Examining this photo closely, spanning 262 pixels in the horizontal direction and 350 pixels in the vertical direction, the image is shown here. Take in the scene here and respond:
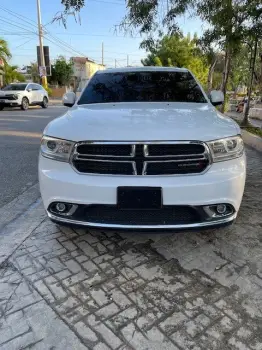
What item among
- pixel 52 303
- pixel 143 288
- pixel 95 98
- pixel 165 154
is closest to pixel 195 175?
pixel 165 154

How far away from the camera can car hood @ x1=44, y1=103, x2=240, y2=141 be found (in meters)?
2.46

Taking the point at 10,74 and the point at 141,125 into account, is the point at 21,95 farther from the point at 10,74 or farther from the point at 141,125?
the point at 141,125

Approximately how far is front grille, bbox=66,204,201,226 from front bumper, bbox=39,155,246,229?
2 cm

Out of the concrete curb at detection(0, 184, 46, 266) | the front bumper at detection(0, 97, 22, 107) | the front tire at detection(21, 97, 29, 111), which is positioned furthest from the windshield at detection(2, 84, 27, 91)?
the concrete curb at detection(0, 184, 46, 266)

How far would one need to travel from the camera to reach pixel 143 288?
2.39 m

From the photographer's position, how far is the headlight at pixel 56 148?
259 centimetres

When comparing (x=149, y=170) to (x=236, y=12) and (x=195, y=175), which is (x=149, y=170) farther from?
(x=236, y=12)

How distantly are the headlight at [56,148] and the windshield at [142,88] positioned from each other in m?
1.29

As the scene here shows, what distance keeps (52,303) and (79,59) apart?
5561 cm

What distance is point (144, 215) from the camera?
8.26ft

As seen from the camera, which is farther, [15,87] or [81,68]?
[81,68]

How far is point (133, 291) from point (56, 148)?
4.31 feet

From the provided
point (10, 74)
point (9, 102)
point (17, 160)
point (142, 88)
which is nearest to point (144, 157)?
point (142, 88)

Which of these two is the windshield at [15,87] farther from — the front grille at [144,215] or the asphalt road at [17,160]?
the front grille at [144,215]
